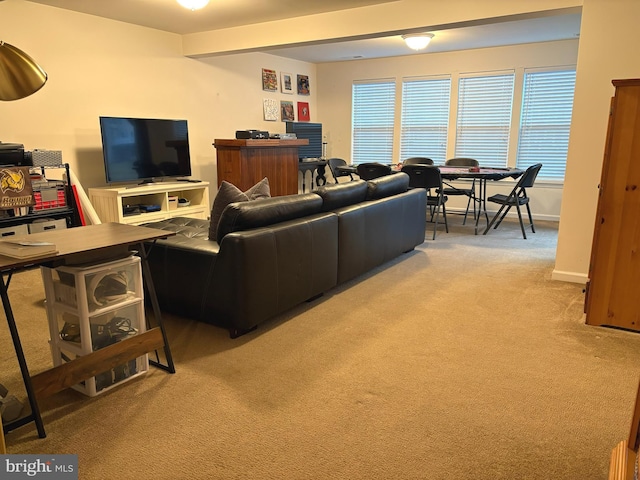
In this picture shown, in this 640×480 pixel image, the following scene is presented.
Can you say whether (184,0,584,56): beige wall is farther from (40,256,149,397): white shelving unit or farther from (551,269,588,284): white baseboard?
(40,256,149,397): white shelving unit

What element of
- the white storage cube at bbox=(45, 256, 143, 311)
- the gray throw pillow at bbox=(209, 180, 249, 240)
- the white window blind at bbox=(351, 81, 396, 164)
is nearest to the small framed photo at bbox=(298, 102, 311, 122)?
the white window blind at bbox=(351, 81, 396, 164)

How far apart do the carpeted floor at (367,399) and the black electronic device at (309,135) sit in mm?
4485

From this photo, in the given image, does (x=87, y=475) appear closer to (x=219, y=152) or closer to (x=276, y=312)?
(x=276, y=312)

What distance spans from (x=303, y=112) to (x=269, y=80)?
1.02m

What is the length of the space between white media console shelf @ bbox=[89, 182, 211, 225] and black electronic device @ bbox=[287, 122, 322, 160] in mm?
2163

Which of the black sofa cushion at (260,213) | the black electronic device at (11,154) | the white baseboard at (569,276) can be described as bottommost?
the white baseboard at (569,276)

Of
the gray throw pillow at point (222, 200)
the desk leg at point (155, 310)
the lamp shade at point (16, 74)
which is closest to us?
the lamp shade at point (16, 74)

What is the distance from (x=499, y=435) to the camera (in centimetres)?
188

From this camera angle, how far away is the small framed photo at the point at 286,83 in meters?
7.43

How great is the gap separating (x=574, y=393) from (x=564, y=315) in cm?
105

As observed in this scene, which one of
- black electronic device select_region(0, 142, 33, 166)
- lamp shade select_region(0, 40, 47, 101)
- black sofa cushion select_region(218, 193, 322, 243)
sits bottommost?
black sofa cushion select_region(218, 193, 322, 243)

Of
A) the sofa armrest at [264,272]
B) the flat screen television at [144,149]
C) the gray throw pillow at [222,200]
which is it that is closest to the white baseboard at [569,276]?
the sofa armrest at [264,272]

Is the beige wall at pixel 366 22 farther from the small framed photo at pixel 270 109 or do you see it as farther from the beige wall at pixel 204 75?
the small framed photo at pixel 270 109

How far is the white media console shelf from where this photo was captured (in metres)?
4.80
